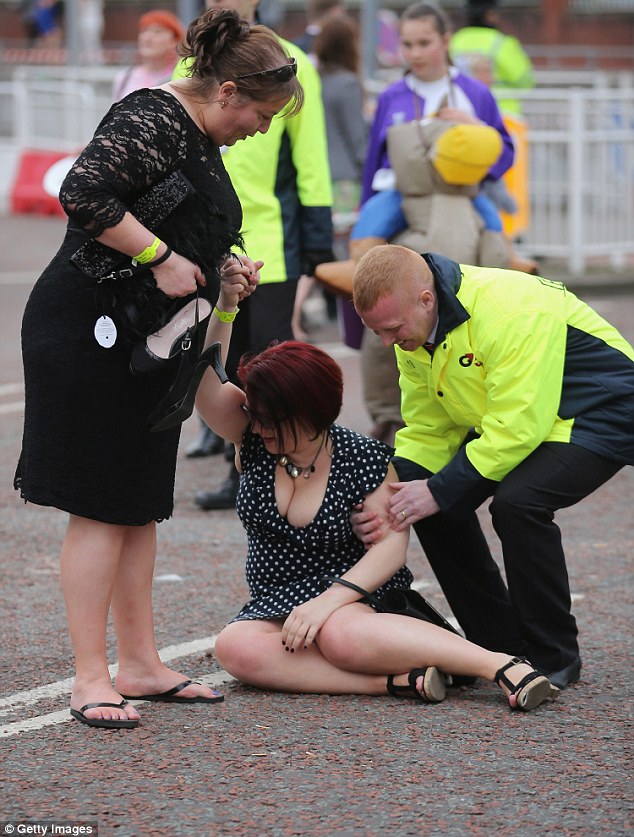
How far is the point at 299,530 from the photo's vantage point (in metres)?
4.09

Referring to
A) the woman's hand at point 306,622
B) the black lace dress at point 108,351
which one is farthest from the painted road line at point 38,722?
the black lace dress at point 108,351

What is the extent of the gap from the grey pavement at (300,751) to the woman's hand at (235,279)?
1.09 meters

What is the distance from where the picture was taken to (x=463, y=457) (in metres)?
4.04

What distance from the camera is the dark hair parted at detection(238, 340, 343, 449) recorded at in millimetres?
3959

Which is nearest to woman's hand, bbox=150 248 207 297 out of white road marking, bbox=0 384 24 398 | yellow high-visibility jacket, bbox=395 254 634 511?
yellow high-visibility jacket, bbox=395 254 634 511

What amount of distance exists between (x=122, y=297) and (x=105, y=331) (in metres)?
0.09

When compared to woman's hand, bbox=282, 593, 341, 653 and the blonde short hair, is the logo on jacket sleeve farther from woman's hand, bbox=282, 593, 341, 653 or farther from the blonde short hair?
woman's hand, bbox=282, 593, 341, 653

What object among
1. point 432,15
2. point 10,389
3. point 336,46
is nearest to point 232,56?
point 432,15

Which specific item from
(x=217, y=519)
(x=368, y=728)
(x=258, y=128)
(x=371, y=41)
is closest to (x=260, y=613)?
(x=368, y=728)

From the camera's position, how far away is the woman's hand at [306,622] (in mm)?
3982

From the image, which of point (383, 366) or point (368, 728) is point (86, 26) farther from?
point (368, 728)

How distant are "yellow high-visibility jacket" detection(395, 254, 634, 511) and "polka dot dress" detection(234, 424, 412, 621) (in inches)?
9.0

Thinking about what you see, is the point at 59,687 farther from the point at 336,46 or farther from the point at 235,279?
the point at 336,46

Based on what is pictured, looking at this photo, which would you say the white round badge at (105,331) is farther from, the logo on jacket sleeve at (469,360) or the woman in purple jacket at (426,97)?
the woman in purple jacket at (426,97)
